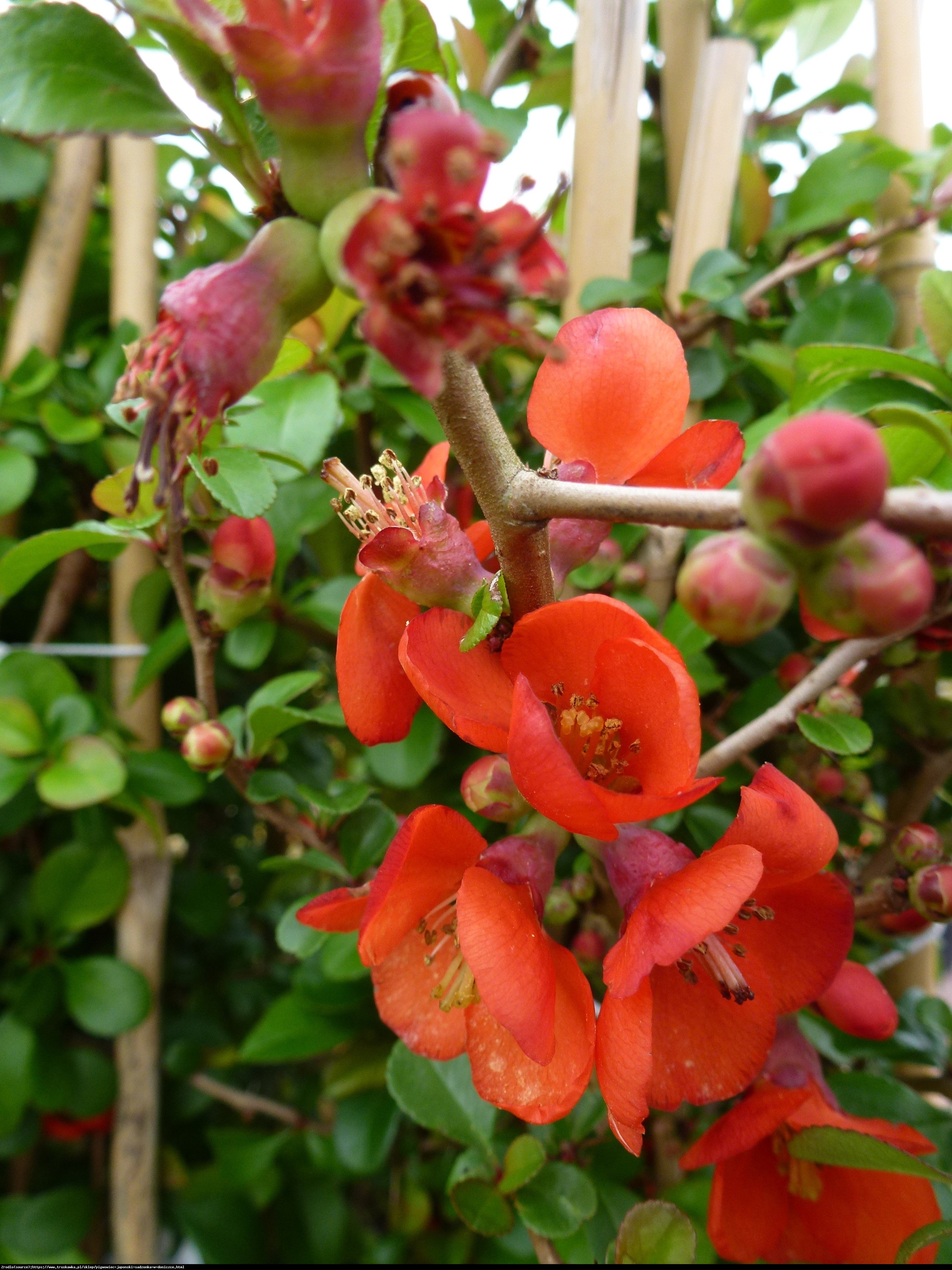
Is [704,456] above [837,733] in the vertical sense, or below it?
above

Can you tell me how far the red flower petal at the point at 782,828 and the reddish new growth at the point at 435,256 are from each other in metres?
0.21

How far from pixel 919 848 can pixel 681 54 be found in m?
0.78

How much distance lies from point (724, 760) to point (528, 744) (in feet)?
0.67

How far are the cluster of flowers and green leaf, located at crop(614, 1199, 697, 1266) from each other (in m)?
0.38

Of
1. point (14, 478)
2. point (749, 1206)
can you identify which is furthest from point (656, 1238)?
point (14, 478)

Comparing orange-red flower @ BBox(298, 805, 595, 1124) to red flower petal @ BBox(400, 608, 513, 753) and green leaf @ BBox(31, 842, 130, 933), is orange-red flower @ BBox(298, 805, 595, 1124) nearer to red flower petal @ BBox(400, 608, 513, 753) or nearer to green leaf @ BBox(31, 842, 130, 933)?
red flower petal @ BBox(400, 608, 513, 753)

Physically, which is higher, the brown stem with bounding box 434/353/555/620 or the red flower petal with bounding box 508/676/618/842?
the brown stem with bounding box 434/353/555/620

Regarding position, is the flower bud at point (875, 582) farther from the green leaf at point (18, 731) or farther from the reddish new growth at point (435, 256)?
the green leaf at point (18, 731)

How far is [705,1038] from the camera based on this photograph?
370 millimetres

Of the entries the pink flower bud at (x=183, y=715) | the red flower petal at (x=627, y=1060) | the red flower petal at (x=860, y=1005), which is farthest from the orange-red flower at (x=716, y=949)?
the pink flower bud at (x=183, y=715)

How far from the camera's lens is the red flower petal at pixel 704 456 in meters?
0.39

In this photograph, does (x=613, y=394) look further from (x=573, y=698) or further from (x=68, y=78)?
(x=68, y=78)

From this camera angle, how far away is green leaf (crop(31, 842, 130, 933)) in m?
0.80

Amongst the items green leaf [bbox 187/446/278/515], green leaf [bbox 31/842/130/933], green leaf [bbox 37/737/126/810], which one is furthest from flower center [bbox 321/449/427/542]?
green leaf [bbox 31/842/130/933]
